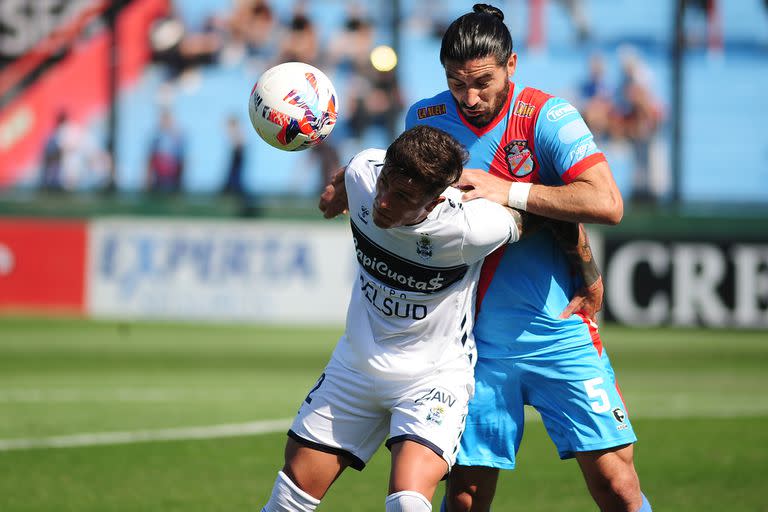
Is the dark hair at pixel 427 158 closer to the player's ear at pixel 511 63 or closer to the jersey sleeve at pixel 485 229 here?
the jersey sleeve at pixel 485 229

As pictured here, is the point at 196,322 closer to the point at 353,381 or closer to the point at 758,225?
the point at 758,225

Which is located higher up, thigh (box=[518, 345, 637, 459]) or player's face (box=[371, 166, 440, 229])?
player's face (box=[371, 166, 440, 229])

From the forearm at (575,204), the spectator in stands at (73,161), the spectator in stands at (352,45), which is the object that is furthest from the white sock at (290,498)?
the spectator in stands at (352,45)

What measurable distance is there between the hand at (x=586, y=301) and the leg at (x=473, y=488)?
771 millimetres

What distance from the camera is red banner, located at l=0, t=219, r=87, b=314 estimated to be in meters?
16.7

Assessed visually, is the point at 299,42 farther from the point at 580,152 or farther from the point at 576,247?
the point at 580,152

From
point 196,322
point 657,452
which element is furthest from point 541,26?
point 657,452

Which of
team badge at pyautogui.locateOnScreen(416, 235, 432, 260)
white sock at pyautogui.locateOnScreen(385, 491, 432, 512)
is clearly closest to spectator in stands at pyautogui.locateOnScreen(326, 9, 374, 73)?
team badge at pyautogui.locateOnScreen(416, 235, 432, 260)

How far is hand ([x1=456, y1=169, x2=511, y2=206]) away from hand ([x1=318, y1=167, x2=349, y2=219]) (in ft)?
1.68

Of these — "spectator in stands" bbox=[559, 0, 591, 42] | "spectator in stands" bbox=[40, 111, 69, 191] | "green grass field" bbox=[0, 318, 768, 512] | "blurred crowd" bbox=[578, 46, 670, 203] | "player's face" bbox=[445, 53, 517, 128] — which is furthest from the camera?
"spectator in stands" bbox=[559, 0, 591, 42]

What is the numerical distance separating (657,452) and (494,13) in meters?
4.41

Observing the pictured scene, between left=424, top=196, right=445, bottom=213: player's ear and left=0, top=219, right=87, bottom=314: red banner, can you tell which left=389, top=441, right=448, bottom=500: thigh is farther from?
left=0, top=219, right=87, bottom=314: red banner

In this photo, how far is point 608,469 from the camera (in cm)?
459

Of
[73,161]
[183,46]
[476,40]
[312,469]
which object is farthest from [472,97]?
[183,46]
